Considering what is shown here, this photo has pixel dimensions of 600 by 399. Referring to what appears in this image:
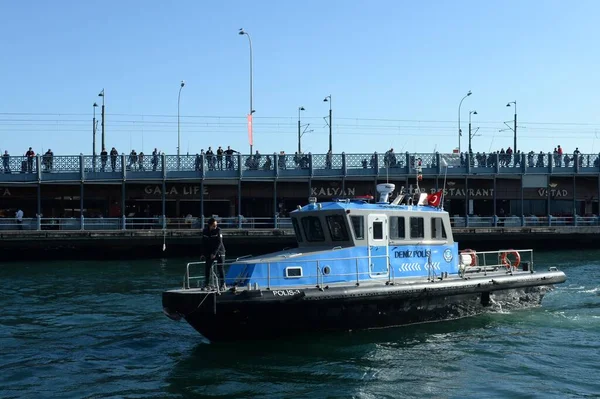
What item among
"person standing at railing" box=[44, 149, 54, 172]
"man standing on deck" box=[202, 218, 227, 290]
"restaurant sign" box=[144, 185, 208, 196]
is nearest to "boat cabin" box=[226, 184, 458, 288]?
"man standing on deck" box=[202, 218, 227, 290]

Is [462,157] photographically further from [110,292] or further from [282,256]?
[282,256]

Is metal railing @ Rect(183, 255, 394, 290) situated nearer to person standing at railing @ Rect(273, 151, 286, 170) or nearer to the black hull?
the black hull

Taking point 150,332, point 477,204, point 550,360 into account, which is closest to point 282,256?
point 150,332

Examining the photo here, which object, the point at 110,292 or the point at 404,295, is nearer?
the point at 404,295

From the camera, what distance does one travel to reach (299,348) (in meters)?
16.4

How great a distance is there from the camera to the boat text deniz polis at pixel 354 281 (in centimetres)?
1648

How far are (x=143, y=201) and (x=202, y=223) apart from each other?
26.0ft

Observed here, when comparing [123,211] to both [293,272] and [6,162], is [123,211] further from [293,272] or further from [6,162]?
[293,272]

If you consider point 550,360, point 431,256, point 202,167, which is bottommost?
point 550,360

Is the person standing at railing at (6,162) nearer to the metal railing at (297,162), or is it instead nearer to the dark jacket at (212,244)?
the metal railing at (297,162)

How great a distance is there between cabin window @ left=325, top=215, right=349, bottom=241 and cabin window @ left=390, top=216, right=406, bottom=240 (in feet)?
4.75

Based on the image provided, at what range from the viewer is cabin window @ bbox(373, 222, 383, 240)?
18938mm

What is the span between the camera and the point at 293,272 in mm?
17656

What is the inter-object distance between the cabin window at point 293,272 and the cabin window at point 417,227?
3.70 meters
